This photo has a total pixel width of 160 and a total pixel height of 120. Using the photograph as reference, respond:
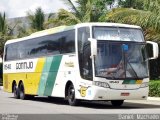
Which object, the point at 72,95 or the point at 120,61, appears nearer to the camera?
the point at 120,61

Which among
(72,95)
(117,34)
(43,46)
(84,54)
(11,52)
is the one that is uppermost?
(117,34)

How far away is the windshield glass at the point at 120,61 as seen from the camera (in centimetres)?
1994

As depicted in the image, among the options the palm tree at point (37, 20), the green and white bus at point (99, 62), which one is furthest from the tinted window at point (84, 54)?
the palm tree at point (37, 20)

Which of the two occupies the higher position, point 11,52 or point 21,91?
point 11,52

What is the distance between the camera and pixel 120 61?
20156 millimetres

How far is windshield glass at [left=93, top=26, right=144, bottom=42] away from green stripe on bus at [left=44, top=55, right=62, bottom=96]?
9.31ft

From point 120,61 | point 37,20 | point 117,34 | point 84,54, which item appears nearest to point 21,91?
point 84,54

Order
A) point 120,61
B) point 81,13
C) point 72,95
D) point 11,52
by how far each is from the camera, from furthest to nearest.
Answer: point 81,13
point 11,52
point 72,95
point 120,61

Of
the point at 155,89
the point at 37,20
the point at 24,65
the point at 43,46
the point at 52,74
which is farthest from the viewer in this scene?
the point at 37,20

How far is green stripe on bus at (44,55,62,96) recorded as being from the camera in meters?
23.0

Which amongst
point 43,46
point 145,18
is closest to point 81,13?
point 145,18

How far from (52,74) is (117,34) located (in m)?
4.37

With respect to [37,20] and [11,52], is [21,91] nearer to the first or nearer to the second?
[11,52]

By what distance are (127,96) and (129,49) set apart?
1.92 metres
